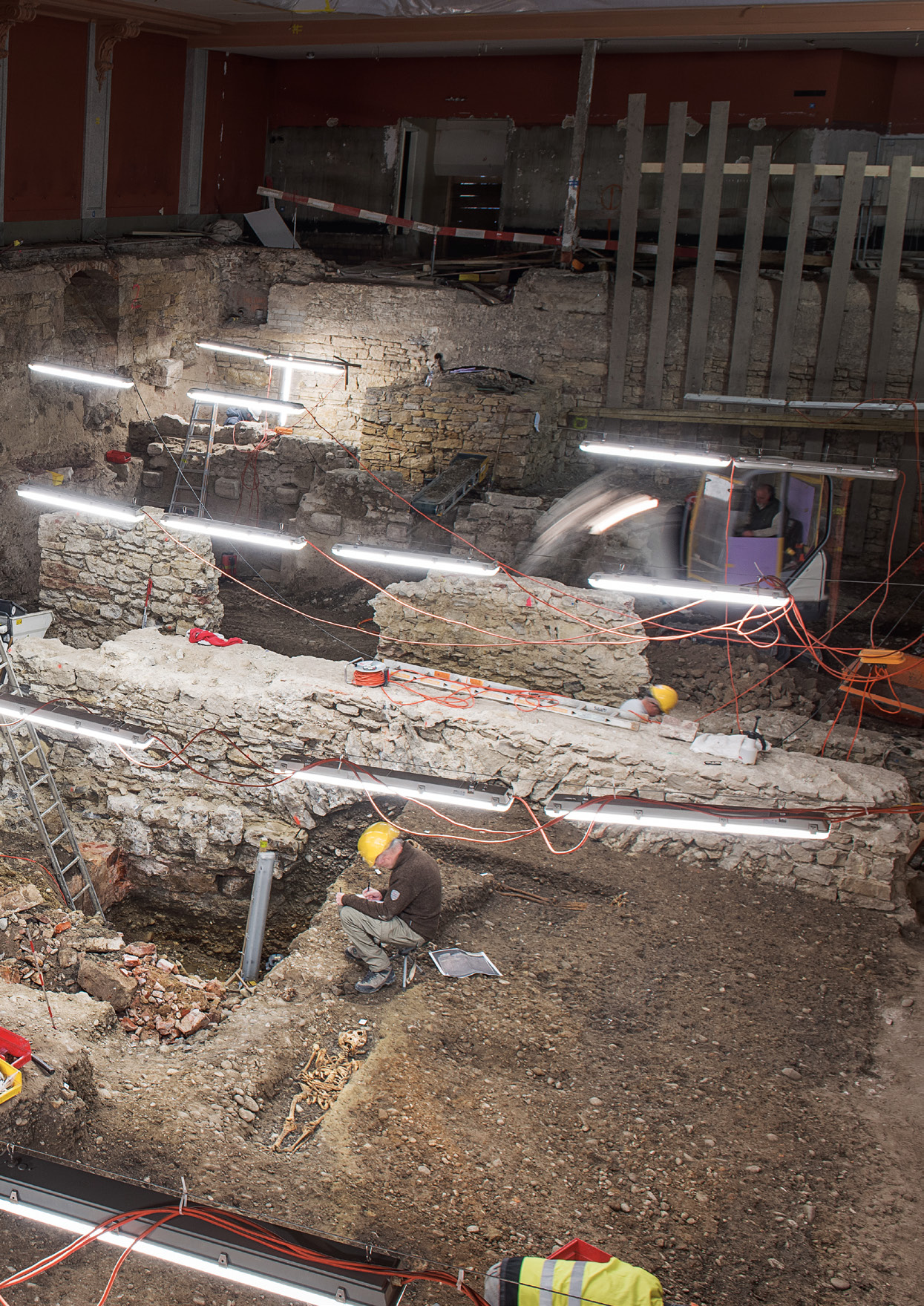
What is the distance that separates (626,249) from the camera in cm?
1291

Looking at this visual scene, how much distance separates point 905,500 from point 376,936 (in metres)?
8.72

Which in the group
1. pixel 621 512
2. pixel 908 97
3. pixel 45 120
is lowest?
pixel 621 512

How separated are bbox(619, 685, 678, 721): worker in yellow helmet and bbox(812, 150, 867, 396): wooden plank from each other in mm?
5306

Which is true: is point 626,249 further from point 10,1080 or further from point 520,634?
point 10,1080

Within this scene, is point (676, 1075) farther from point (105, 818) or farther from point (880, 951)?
point (105, 818)

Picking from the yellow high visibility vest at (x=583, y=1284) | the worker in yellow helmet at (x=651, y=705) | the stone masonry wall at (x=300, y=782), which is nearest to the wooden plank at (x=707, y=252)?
the worker in yellow helmet at (x=651, y=705)

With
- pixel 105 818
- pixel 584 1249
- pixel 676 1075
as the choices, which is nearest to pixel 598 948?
pixel 676 1075

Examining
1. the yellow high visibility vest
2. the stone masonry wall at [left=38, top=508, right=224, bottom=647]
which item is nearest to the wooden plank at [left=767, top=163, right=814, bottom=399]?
the stone masonry wall at [left=38, top=508, right=224, bottom=647]

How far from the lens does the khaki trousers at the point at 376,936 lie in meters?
6.58

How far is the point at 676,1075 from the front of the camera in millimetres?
5816

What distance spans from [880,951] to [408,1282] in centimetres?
364

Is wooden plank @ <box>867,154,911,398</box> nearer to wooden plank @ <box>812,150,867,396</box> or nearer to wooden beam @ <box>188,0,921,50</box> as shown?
wooden plank @ <box>812,150,867,396</box>

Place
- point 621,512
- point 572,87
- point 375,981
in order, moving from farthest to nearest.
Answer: point 572,87 → point 621,512 → point 375,981

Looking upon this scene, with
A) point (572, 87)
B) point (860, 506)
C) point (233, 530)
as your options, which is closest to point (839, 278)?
point (860, 506)
